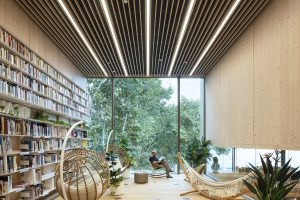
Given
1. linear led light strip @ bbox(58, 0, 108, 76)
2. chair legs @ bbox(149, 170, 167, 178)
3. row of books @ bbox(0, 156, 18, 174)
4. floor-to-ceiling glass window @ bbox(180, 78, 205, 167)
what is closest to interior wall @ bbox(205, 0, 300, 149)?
chair legs @ bbox(149, 170, 167, 178)

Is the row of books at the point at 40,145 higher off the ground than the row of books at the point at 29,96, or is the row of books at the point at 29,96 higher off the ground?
the row of books at the point at 29,96

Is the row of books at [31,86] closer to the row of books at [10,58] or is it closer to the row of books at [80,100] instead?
the row of books at [10,58]

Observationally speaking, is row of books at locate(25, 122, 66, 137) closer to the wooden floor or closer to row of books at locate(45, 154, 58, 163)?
row of books at locate(45, 154, 58, 163)

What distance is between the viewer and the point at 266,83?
629 centimetres

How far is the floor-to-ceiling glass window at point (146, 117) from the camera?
41.6 ft

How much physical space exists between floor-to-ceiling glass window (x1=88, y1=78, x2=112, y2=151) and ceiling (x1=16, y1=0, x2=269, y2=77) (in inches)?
88.8

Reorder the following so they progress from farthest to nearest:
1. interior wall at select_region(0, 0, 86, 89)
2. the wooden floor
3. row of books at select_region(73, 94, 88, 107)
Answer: row of books at select_region(73, 94, 88, 107) → the wooden floor → interior wall at select_region(0, 0, 86, 89)

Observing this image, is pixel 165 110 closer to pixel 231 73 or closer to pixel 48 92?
pixel 231 73

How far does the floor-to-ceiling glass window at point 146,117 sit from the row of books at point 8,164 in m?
7.11

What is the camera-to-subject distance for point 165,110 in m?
13.0

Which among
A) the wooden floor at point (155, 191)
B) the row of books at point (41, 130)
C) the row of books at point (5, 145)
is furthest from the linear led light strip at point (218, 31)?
the row of books at point (5, 145)

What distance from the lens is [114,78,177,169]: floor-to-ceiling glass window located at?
1269 cm

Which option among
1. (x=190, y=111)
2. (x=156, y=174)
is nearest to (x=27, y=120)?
(x=156, y=174)

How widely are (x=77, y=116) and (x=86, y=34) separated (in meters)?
4.28
